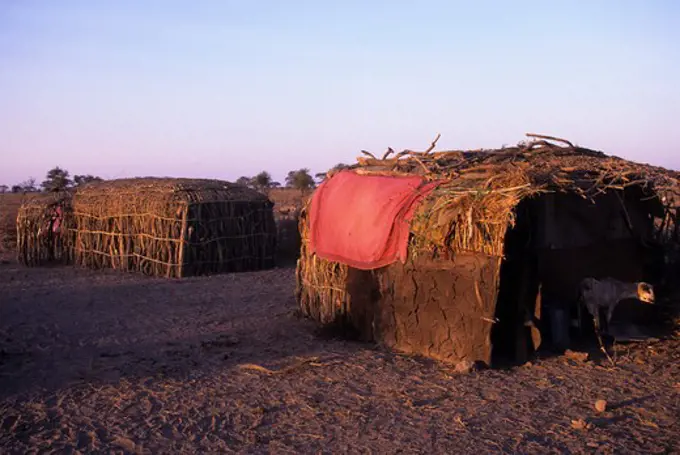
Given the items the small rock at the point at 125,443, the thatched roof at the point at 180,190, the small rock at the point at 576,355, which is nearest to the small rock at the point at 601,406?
the small rock at the point at 576,355

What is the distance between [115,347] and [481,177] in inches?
190

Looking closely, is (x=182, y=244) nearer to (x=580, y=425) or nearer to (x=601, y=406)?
(x=601, y=406)

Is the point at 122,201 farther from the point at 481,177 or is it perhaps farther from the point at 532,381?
the point at 532,381

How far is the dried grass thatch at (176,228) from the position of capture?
15.2 m

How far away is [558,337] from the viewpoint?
7910mm

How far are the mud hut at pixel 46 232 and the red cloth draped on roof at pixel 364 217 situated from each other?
10.6 m

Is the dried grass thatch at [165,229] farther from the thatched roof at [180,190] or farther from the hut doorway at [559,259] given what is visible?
the hut doorway at [559,259]

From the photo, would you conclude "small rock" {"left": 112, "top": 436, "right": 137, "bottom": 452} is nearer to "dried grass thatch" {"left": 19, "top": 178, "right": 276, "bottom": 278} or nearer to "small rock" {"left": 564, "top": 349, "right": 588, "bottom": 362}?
A: "small rock" {"left": 564, "top": 349, "right": 588, "bottom": 362}

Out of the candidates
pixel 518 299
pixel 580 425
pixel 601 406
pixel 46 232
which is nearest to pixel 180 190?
pixel 46 232

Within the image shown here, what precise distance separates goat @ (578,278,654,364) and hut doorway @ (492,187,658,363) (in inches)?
11.1

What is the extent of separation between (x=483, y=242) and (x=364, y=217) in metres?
1.73

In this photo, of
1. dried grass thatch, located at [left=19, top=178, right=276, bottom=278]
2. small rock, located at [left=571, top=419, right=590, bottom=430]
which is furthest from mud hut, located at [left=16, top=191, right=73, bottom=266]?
small rock, located at [left=571, top=419, right=590, bottom=430]

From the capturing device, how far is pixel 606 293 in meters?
7.94

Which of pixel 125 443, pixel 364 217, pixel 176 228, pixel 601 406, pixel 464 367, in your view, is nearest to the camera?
pixel 125 443
